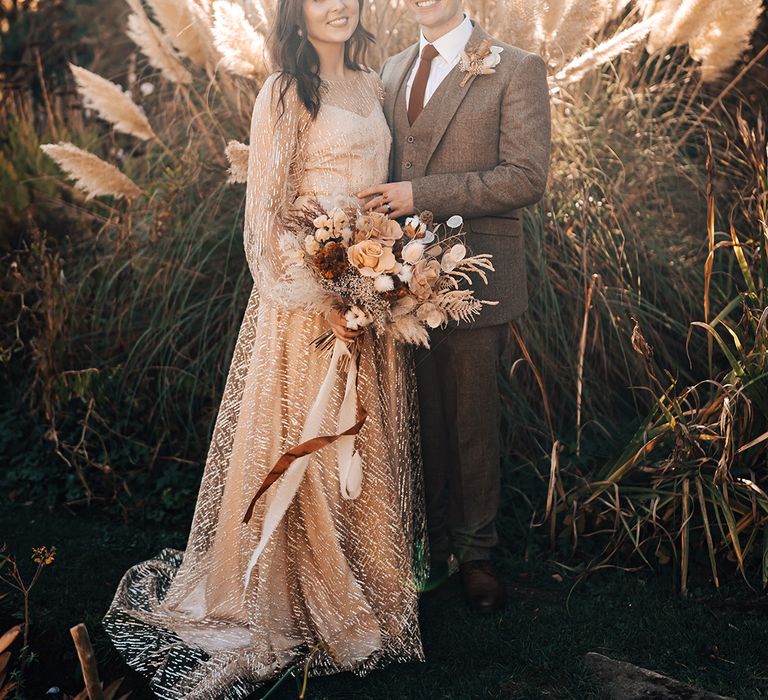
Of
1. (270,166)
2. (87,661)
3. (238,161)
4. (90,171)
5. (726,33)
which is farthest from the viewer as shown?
(726,33)

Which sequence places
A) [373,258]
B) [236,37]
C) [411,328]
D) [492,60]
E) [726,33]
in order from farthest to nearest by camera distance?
[726,33], [236,37], [492,60], [411,328], [373,258]

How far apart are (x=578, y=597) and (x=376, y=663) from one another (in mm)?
874

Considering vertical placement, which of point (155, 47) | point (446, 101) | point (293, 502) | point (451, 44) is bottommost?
point (293, 502)

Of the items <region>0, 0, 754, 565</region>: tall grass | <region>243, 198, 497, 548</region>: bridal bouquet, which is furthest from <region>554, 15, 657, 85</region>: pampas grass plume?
<region>243, 198, 497, 548</region>: bridal bouquet

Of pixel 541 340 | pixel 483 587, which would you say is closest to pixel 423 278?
pixel 483 587

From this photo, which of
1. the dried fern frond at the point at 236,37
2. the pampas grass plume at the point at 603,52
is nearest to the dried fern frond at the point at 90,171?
the dried fern frond at the point at 236,37

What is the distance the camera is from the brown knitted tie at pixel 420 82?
9.80ft

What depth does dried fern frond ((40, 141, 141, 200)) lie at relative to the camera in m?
4.04

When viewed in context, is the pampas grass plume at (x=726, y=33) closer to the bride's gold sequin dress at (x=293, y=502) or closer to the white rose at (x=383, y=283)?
the bride's gold sequin dress at (x=293, y=502)

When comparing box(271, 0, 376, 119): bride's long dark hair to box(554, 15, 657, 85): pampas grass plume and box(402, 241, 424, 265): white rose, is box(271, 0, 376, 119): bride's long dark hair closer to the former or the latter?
box(402, 241, 424, 265): white rose

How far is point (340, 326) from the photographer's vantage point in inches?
104

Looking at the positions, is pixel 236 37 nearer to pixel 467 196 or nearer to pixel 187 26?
pixel 187 26

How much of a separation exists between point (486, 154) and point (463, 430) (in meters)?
1.00

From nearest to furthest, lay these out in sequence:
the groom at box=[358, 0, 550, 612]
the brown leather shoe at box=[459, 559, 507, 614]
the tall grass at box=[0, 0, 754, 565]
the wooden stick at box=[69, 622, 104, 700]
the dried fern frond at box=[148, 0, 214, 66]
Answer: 1. the wooden stick at box=[69, 622, 104, 700]
2. the groom at box=[358, 0, 550, 612]
3. the brown leather shoe at box=[459, 559, 507, 614]
4. the tall grass at box=[0, 0, 754, 565]
5. the dried fern frond at box=[148, 0, 214, 66]
